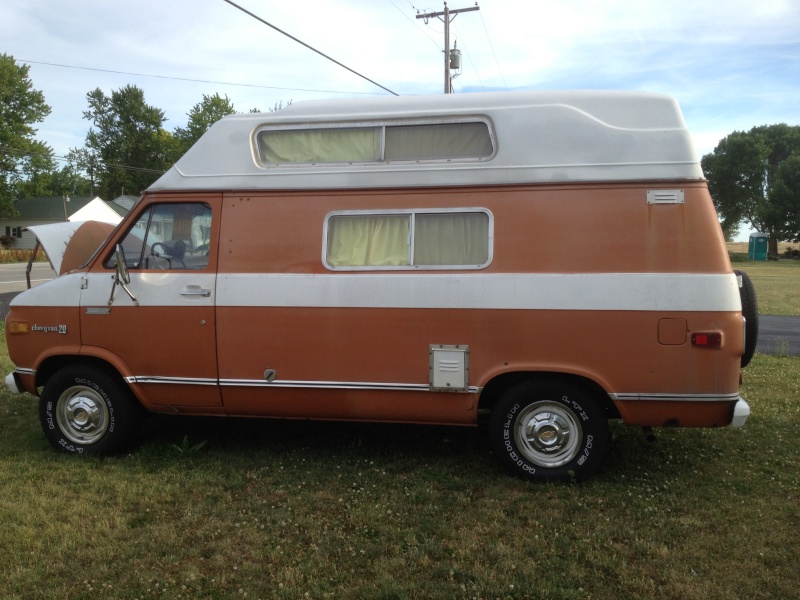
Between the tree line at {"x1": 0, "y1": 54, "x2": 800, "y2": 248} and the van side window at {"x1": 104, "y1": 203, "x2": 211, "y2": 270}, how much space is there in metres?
39.5

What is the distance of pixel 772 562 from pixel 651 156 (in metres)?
2.67

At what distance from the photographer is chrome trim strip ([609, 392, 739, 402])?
14.0ft

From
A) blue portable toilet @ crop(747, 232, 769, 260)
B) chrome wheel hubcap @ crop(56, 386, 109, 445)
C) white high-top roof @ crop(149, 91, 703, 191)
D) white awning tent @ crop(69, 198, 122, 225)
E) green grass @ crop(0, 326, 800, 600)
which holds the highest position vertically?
white awning tent @ crop(69, 198, 122, 225)

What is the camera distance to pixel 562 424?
4.58m

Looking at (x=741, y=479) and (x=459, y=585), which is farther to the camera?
(x=741, y=479)

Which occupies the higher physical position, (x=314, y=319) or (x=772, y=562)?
(x=314, y=319)

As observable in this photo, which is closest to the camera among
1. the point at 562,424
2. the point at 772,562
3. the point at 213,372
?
the point at 772,562

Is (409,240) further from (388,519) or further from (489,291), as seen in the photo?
(388,519)

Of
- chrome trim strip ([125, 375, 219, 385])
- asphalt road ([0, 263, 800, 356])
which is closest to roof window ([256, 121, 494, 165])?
chrome trim strip ([125, 375, 219, 385])

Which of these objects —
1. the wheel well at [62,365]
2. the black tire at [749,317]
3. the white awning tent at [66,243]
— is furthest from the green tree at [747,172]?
the wheel well at [62,365]

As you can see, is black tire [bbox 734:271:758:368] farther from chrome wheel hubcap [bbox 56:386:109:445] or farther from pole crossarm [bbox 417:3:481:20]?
pole crossarm [bbox 417:3:481:20]

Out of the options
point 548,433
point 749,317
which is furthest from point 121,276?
point 749,317

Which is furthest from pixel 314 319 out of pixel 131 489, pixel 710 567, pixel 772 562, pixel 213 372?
pixel 772 562

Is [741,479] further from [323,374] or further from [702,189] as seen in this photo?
[323,374]
